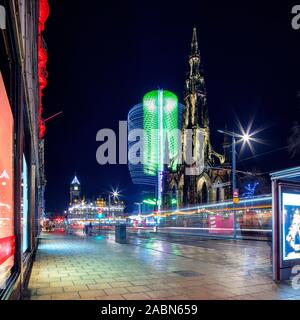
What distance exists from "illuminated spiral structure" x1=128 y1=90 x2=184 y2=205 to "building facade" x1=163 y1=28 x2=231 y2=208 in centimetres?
994

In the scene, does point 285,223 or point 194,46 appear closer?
point 285,223

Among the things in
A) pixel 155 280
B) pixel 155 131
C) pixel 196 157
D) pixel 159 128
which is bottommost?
pixel 155 280

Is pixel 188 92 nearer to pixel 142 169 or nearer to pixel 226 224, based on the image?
pixel 142 169

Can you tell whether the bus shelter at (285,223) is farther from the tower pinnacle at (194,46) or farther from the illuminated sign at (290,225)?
the tower pinnacle at (194,46)

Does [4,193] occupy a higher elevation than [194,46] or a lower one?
lower

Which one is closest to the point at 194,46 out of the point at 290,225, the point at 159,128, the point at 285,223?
the point at 159,128

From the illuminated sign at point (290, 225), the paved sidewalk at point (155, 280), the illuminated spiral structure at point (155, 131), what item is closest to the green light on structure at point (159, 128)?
the illuminated spiral structure at point (155, 131)

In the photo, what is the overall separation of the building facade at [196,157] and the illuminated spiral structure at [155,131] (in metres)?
9.94

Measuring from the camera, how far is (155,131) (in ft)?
342

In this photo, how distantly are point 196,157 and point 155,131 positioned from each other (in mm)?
23226

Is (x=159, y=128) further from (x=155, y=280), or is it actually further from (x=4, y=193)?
(x=4, y=193)

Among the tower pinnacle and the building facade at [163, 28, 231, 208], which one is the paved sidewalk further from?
the tower pinnacle

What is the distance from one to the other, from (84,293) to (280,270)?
5117 millimetres
